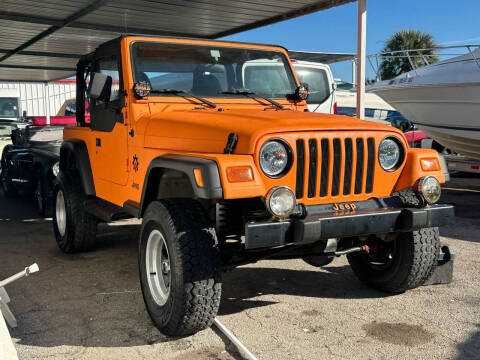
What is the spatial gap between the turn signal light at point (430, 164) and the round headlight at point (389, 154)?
16 centimetres

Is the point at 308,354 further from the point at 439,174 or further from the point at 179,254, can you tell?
the point at 439,174

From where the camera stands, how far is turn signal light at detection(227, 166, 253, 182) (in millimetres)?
2904

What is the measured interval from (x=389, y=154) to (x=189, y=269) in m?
1.59

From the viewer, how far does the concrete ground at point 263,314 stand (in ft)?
10.3

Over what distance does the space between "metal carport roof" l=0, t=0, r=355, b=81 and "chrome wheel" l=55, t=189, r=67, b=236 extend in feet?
12.3

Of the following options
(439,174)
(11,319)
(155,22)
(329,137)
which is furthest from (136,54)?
(155,22)

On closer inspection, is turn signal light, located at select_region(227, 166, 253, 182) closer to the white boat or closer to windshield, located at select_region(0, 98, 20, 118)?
the white boat

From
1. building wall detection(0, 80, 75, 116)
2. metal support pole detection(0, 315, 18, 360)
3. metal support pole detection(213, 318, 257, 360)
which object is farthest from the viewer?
building wall detection(0, 80, 75, 116)

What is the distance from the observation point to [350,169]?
3348mm

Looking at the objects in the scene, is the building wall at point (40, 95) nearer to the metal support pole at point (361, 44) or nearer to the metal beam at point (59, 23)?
the metal beam at point (59, 23)

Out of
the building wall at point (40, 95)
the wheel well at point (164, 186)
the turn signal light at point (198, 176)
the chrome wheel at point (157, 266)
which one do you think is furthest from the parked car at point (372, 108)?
the building wall at point (40, 95)

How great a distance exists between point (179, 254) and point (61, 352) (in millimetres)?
970

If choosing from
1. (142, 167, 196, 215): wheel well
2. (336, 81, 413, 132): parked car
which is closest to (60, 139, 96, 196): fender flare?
(142, 167, 196, 215): wheel well

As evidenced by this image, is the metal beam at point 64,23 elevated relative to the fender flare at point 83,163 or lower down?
elevated
